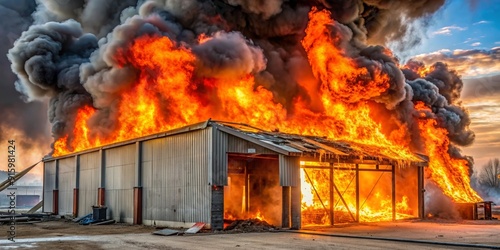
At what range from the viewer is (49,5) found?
5816cm

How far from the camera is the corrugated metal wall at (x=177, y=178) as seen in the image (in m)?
28.4

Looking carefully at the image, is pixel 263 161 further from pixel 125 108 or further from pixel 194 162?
pixel 125 108

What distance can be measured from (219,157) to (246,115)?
551 inches

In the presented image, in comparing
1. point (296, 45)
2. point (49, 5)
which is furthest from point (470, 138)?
point (49, 5)

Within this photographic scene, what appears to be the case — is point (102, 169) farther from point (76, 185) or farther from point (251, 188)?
point (251, 188)

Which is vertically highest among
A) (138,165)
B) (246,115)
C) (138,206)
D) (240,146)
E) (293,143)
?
(246,115)

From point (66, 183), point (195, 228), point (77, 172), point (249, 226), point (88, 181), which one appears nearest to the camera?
point (195, 228)

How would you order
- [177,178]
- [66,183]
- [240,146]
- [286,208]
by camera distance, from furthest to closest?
[66,183] → [177,178] → [240,146] → [286,208]

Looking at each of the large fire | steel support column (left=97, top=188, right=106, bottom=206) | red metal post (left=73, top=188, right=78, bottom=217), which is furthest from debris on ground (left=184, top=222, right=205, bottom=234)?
red metal post (left=73, top=188, right=78, bottom=217)

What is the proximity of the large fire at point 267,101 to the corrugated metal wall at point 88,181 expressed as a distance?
11.5ft

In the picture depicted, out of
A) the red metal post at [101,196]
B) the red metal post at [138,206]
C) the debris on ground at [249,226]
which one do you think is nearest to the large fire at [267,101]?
the red metal post at [101,196]

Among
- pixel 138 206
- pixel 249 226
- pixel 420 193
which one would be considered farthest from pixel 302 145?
pixel 420 193

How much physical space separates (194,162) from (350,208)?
34.6 feet

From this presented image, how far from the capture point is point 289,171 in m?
28.1
